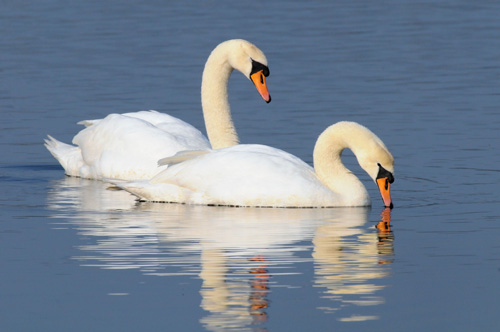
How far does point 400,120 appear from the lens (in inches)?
636

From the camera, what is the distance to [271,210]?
475 inches

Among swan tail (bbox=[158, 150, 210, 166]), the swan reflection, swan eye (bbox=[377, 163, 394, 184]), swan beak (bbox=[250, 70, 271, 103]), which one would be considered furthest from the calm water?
swan beak (bbox=[250, 70, 271, 103])

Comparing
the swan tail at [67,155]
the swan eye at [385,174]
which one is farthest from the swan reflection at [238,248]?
the swan tail at [67,155]

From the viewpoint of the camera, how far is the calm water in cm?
834

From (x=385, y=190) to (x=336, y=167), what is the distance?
61cm

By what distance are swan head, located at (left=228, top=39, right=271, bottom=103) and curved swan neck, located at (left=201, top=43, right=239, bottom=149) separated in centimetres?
16

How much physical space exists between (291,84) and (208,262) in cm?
966

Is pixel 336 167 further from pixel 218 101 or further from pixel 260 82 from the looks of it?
pixel 218 101

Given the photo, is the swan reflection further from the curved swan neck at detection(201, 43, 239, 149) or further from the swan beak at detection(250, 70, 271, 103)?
the swan beak at detection(250, 70, 271, 103)

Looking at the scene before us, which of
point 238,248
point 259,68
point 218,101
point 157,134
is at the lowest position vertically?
point 238,248

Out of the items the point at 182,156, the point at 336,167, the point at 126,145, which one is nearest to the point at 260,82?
the point at 126,145

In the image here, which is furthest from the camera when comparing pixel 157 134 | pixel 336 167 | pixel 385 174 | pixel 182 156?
pixel 157 134

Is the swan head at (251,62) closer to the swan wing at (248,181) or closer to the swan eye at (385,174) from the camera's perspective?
the swan wing at (248,181)

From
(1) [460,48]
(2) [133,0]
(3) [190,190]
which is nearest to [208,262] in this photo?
(3) [190,190]
